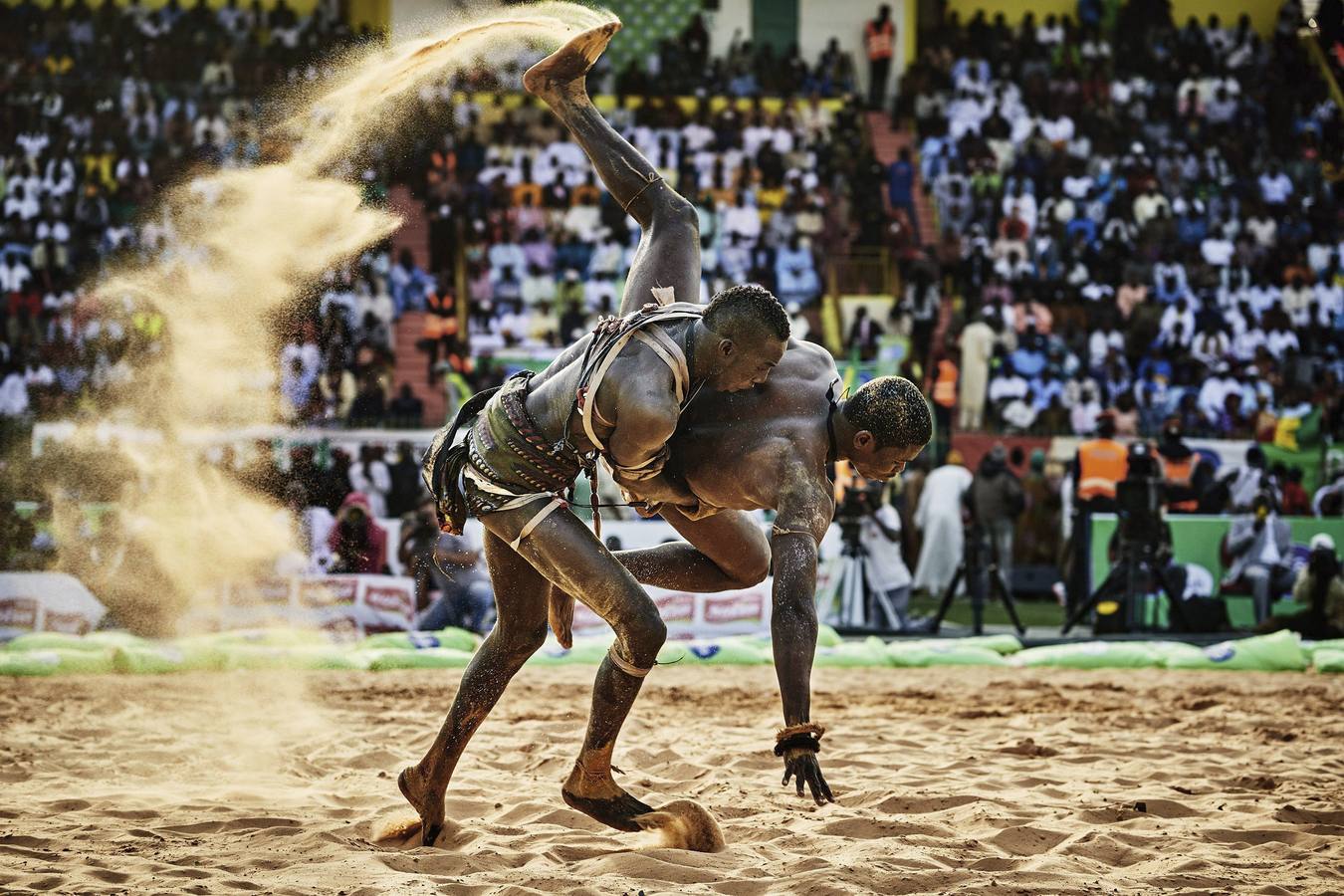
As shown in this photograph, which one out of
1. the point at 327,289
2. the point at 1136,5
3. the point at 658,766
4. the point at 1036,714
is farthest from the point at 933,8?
the point at 658,766

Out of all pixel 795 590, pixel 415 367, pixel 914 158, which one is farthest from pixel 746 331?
pixel 914 158

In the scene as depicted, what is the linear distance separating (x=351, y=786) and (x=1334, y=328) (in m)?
16.4

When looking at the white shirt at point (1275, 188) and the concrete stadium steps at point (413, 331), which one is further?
the white shirt at point (1275, 188)

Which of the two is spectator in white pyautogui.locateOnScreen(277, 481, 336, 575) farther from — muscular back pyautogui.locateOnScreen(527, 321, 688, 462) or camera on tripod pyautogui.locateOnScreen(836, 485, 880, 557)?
muscular back pyautogui.locateOnScreen(527, 321, 688, 462)

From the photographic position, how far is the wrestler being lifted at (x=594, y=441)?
180 inches

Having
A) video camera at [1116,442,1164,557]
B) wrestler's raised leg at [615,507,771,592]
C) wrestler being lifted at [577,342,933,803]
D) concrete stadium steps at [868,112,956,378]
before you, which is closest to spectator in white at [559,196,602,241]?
concrete stadium steps at [868,112,956,378]

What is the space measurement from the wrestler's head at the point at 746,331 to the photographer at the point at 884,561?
7.56 meters

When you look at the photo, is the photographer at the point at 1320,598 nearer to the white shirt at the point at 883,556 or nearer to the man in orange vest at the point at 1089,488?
the man in orange vest at the point at 1089,488

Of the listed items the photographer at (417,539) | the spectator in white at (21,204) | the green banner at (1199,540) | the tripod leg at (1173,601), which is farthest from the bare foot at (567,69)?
the spectator in white at (21,204)

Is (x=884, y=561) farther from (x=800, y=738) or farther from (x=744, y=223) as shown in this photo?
(x=744, y=223)

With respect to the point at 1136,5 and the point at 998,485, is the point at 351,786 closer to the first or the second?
the point at 998,485

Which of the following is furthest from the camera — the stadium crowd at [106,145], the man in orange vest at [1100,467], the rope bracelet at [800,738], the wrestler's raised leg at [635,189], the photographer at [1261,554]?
the stadium crowd at [106,145]

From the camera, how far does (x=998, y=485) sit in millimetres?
13609

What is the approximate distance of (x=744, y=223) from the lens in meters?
20.1
